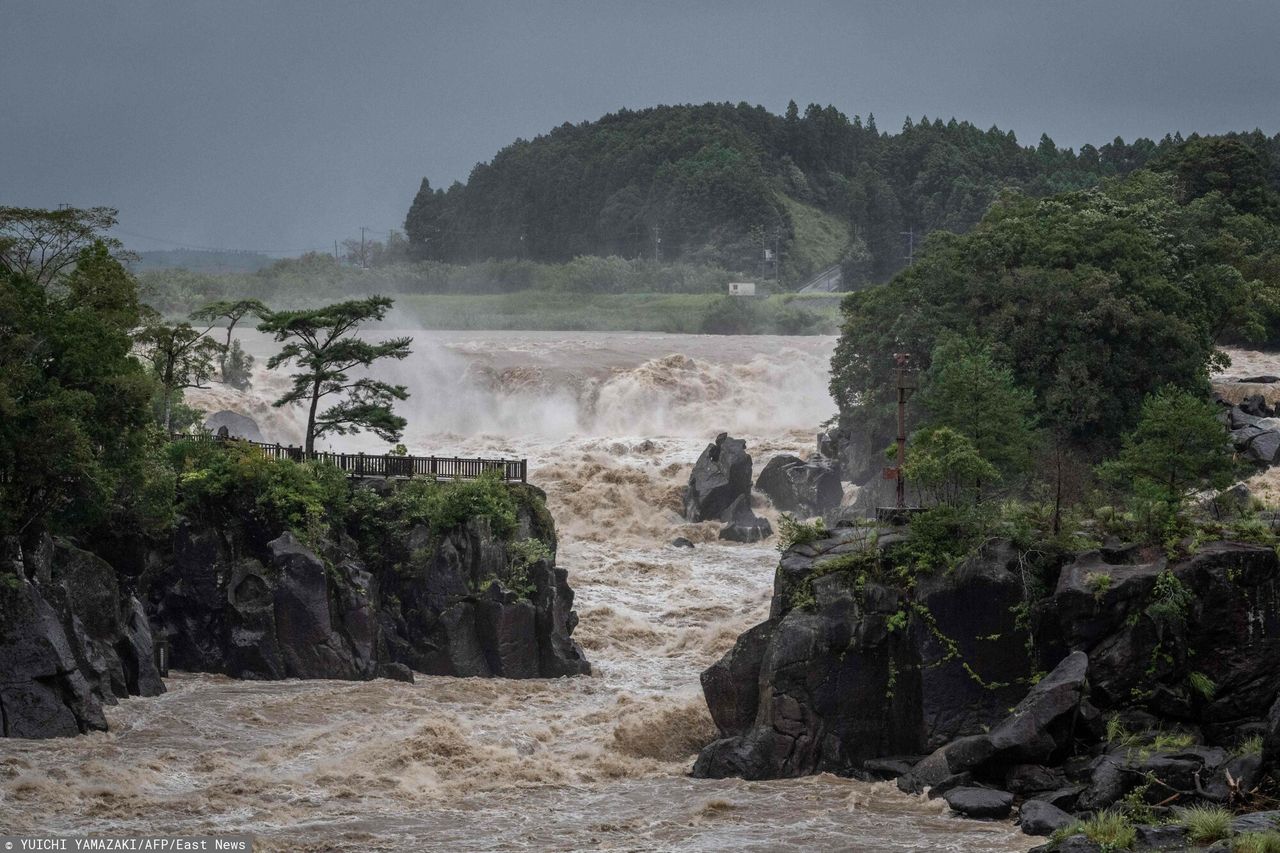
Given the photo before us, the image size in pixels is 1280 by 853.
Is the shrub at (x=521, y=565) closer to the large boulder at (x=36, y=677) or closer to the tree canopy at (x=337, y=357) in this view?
the tree canopy at (x=337, y=357)

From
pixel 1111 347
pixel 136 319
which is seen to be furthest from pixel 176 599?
pixel 1111 347

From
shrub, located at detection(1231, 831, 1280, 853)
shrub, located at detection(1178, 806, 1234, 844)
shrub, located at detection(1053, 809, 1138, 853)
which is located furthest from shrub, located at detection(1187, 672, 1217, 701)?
shrub, located at detection(1231, 831, 1280, 853)

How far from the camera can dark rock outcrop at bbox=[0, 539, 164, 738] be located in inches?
1339

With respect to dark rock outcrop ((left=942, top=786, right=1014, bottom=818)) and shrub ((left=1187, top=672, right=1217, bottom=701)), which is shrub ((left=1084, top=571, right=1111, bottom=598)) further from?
dark rock outcrop ((left=942, top=786, right=1014, bottom=818))

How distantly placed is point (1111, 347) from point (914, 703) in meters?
32.8

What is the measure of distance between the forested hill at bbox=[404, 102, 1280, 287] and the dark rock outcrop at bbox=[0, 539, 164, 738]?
130051mm

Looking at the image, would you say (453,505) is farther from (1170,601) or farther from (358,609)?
(1170,601)

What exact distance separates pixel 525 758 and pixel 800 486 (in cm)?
3278

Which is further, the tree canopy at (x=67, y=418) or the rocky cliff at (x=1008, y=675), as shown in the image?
the tree canopy at (x=67, y=418)

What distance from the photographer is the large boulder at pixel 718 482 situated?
207 feet

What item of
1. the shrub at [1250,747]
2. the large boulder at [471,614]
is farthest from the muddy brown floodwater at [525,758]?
the shrub at [1250,747]

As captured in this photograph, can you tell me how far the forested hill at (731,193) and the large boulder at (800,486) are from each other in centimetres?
9852

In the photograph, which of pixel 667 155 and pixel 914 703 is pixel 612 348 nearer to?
pixel 914 703

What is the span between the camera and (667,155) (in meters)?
182
